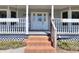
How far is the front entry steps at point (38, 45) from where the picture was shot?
1406 cm

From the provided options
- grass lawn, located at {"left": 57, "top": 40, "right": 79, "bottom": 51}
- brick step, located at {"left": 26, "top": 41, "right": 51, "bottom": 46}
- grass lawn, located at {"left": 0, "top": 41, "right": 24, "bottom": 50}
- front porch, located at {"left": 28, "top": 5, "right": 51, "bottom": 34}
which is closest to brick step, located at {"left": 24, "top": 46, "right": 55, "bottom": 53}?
brick step, located at {"left": 26, "top": 41, "right": 51, "bottom": 46}


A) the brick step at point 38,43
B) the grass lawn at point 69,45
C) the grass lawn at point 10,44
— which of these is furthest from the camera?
the brick step at point 38,43

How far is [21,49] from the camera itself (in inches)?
577

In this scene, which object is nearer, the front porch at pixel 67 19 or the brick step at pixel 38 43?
the brick step at pixel 38 43

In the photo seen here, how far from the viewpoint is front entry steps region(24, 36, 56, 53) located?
14062mm

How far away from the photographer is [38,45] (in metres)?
15.4

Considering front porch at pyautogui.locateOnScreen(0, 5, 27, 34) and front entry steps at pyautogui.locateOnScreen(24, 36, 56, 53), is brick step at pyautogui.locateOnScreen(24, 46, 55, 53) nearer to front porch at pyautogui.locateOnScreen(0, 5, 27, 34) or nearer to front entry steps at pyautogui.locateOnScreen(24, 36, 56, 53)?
front entry steps at pyautogui.locateOnScreen(24, 36, 56, 53)

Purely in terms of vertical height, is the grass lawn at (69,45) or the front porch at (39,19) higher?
the front porch at (39,19)

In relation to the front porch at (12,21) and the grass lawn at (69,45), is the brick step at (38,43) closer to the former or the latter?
the grass lawn at (69,45)

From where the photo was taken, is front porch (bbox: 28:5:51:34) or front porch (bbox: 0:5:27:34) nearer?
front porch (bbox: 0:5:27:34)

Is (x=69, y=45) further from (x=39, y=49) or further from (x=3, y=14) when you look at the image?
(x=3, y=14)

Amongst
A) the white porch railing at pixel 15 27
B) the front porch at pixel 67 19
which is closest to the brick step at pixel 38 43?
the white porch railing at pixel 15 27
